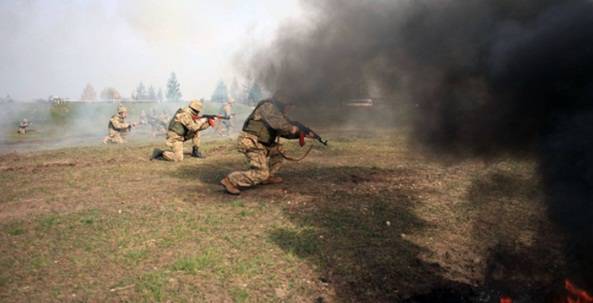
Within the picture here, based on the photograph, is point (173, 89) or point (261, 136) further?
point (173, 89)

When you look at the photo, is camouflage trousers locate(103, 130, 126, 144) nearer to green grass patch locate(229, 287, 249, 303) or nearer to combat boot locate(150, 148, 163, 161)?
combat boot locate(150, 148, 163, 161)

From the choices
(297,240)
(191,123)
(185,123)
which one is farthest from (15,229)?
(191,123)

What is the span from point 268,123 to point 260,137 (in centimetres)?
44

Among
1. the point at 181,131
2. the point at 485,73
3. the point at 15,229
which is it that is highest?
the point at 485,73

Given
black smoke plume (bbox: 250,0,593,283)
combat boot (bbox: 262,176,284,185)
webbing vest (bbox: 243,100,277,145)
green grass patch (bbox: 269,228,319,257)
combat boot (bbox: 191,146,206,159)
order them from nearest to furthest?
1. black smoke plume (bbox: 250,0,593,283)
2. green grass patch (bbox: 269,228,319,257)
3. webbing vest (bbox: 243,100,277,145)
4. combat boot (bbox: 262,176,284,185)
5. combat boot (bbox: 191,146,206,159)

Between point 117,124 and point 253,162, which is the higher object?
point 253,162

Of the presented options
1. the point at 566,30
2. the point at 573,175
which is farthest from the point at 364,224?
the point at 566,30

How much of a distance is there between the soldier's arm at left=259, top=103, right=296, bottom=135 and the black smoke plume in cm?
111

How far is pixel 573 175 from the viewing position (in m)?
4.51

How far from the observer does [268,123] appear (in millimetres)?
9422

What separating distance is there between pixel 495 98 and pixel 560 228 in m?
1.82

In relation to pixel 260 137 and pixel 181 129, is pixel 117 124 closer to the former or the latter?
pixel 181 129

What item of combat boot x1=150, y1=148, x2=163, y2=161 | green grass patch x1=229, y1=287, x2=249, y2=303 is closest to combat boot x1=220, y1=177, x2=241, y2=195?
green grass patch x1=229, y1=287, x2=249, y2=303

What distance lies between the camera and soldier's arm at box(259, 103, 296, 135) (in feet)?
30.7
